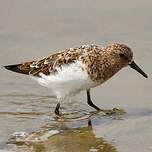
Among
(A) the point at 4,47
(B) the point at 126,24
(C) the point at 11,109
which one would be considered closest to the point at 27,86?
(C) the point at 11,109

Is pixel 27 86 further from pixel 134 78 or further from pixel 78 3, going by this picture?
pixel 78 3

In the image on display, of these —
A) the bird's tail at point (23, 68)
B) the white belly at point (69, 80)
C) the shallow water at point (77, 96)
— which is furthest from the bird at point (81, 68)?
the shallow water at point (77, 96)

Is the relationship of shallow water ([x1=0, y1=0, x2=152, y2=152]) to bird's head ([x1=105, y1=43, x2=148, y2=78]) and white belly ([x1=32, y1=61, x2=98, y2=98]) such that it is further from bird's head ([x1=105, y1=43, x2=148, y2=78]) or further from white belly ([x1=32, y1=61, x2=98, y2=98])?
bird's head ([x1=105, y1=43, x2=148, y2=78])

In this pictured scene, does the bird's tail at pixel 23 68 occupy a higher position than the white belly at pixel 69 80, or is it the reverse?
the bird's tail at pixel 23 68

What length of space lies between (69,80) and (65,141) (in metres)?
1.13

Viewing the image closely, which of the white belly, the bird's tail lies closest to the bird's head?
the white belly

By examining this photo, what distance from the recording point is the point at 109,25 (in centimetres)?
1081

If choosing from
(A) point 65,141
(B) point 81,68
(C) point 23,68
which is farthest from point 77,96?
(A) point 65,141

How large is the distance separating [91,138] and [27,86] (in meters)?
2.52

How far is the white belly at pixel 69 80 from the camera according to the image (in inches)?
279

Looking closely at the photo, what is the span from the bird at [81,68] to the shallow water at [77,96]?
0.46 m

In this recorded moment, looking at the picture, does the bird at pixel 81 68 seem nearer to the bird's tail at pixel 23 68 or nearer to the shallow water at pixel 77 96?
the bird's tail at pixel 23 68

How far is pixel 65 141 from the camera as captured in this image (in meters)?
6.43

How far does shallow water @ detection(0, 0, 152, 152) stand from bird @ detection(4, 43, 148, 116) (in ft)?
1.50
